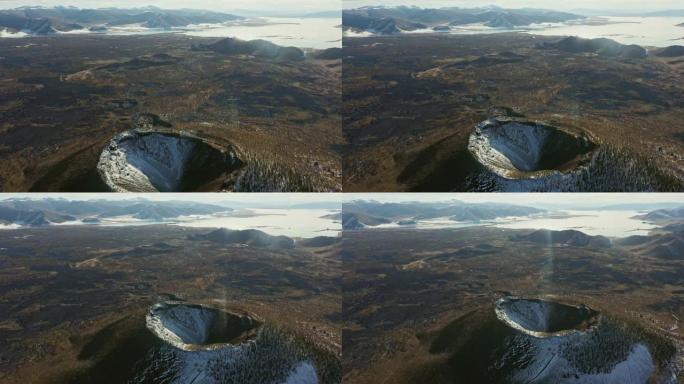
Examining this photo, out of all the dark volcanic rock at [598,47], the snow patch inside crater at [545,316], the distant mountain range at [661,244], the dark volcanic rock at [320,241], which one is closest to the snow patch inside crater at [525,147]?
the snow patch inside crater at [545,316]

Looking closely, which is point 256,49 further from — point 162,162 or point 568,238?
point 568,238

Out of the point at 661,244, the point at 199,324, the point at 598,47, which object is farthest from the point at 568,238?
the point at 199,324

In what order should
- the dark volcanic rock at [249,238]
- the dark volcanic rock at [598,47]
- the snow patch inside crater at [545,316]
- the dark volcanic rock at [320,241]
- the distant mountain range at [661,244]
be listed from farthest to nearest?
the dark volcanic rock at [598,47] → the dark volcanic rock at [249,238] → the distant mountain range at [661,244] → the dark volcanic rock at [320,241] → the snow patch inside crater at [545,316]

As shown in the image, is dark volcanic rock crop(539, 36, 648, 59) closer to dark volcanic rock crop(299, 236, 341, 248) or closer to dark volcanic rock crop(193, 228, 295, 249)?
dark volcanic rock crop(299, 236, 341, 248)

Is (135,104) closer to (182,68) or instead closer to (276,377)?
(182,68)

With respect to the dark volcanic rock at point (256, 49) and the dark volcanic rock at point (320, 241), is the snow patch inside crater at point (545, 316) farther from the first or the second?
the dark volcanic rock at point (256, 49)

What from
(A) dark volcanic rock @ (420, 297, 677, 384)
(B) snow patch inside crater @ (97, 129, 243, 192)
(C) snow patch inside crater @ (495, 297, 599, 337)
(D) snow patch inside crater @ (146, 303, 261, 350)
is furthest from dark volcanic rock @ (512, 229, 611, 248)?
(B) snow patch inside crater @ (97, 129, 243, 192)

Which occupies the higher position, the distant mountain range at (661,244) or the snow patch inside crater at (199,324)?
the snow patch inside crater at (199,324)
